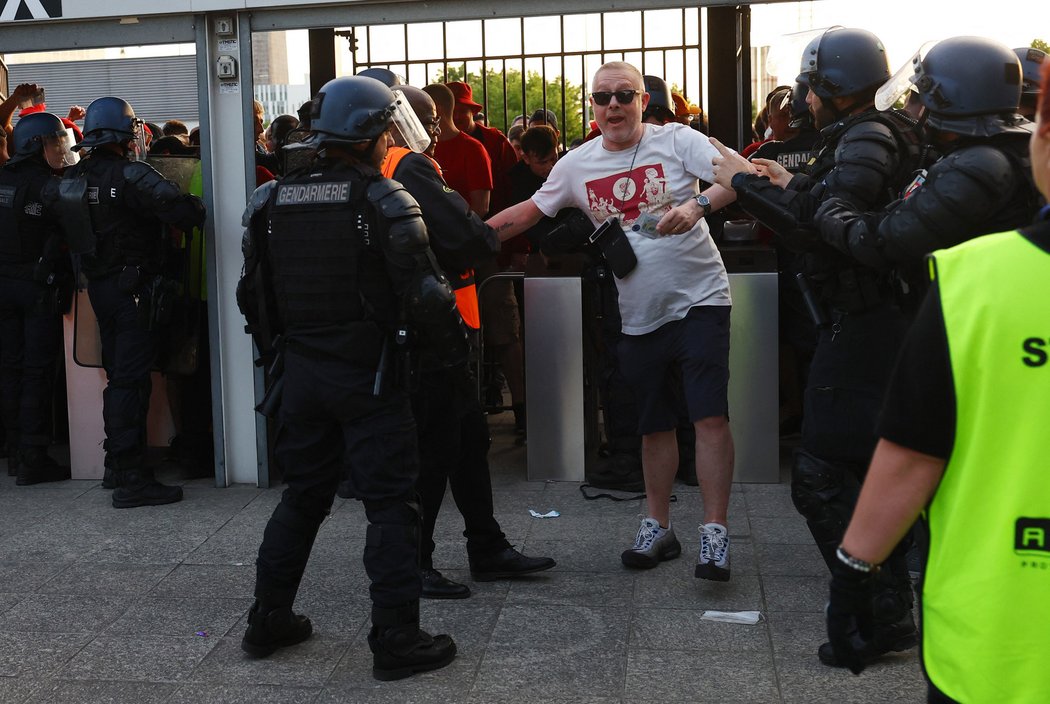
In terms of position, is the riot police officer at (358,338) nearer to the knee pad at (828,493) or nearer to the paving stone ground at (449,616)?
the paving stone ground at (449,616)

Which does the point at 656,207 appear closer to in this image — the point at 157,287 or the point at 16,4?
the point at 157,287

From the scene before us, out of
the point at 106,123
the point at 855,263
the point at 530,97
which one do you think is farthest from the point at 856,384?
the point at 530,97

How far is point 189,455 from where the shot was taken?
6.93 m

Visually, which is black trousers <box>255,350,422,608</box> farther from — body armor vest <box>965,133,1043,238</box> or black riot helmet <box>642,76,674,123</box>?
black riot helmet <box>642,76,674,123</box>

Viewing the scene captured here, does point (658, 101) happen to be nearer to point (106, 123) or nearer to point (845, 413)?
point (845, 413)

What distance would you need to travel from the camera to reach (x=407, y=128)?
4387mm

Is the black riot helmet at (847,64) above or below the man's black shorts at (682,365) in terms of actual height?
above

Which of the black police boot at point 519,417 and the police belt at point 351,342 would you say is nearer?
the police belt at point 351,342

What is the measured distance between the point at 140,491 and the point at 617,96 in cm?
323

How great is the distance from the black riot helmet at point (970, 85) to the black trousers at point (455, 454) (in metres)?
1.85

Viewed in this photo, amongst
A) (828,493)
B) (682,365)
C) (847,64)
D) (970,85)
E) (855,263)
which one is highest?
(847,64)

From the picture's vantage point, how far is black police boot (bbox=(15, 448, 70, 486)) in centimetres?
686

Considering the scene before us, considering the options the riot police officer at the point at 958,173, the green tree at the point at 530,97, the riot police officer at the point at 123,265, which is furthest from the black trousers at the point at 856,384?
the green tree at the point at 530,97

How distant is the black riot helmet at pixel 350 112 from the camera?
12.8ft
